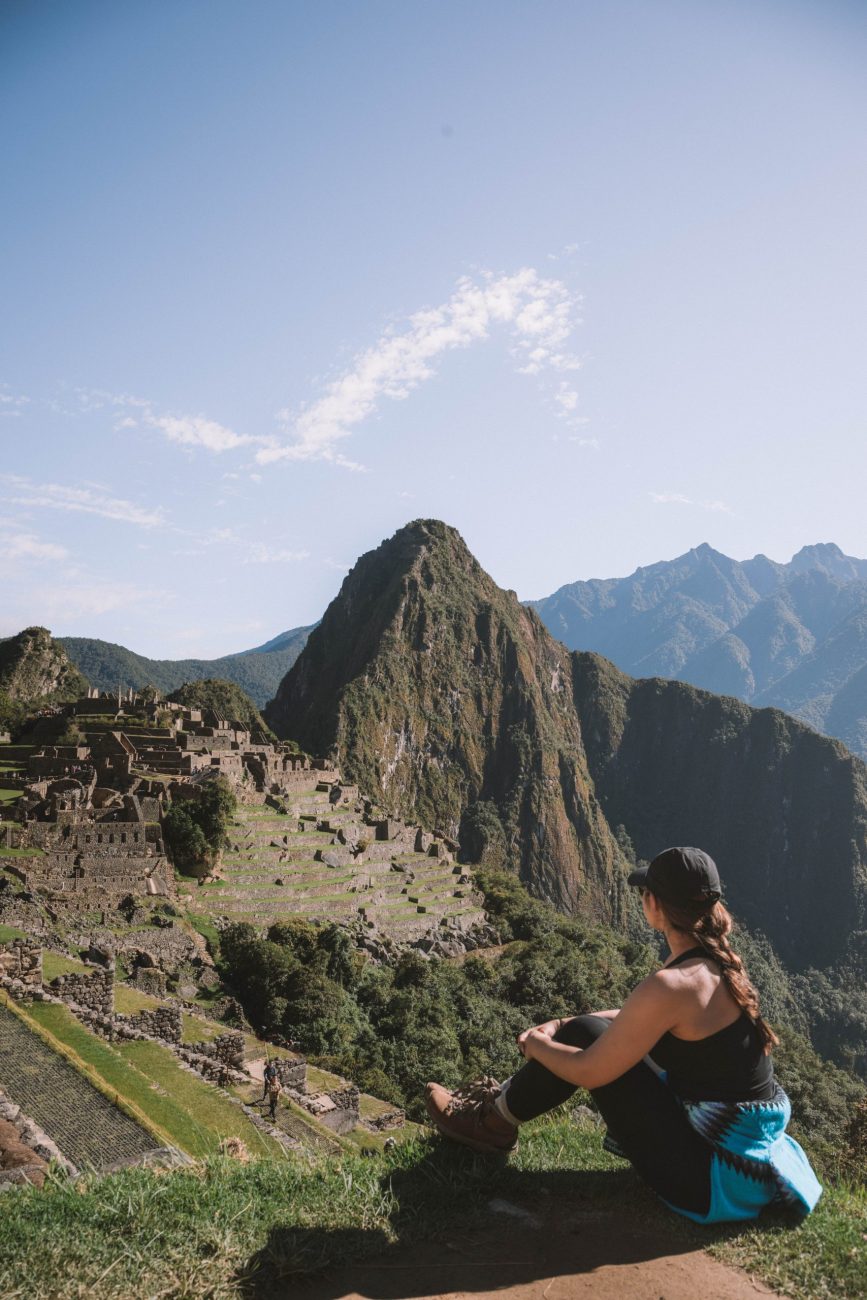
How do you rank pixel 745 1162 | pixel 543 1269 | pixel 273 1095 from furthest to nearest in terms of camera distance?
pixel 273 1095
pixel 745 1162
pixel 543 1269

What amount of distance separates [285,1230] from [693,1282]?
146 cm

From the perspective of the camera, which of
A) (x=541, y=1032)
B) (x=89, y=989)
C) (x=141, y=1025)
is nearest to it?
(x=541, y=1032)

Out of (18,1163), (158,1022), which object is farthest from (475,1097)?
(158,1022)

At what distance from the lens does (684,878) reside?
3.04 m

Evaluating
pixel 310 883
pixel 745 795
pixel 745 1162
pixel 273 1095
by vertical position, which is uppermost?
pixel 745 1162

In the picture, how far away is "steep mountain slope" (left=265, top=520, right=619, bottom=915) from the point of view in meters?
112

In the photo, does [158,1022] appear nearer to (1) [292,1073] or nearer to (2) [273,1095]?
(2) [273,1095]

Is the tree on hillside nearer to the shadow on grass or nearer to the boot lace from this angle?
the boot lace

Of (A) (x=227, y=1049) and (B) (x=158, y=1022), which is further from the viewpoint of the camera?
(A) (x=227, y=1049)

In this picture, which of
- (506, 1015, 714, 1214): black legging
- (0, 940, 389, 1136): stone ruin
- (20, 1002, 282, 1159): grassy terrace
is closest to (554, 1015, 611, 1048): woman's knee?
(506, 1015, 714, 1214): black legging

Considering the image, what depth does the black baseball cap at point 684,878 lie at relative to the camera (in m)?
3.02

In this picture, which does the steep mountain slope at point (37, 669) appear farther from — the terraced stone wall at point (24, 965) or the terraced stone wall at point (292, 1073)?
the terraced stone wall at point (24, 965)

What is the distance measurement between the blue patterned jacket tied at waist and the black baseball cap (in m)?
0.74

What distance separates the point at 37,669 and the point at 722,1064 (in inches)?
2368
